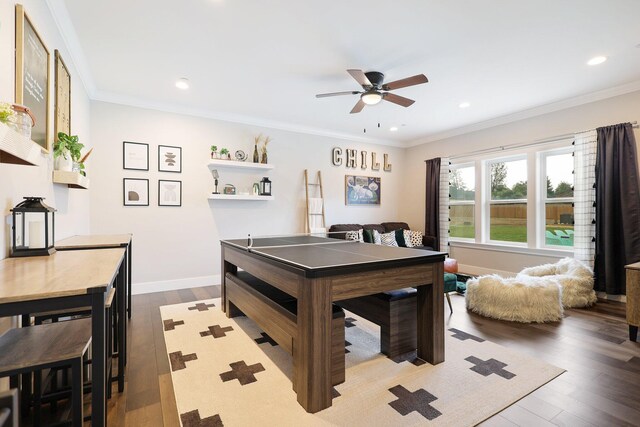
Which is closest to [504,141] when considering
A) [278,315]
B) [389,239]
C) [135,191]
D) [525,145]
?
[525,145]

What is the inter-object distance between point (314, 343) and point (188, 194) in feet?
11.4

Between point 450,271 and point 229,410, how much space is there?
253 cm

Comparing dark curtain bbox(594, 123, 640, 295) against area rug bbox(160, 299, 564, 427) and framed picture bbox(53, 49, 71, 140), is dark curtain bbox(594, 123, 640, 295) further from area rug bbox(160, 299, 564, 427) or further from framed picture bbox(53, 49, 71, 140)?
framed picture bbox(53, 49, 71, 140)

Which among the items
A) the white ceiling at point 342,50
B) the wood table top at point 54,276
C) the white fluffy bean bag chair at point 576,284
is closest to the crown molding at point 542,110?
the white ceiling at point 342,50

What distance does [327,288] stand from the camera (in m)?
1.72

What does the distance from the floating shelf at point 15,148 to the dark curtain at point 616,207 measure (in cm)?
534

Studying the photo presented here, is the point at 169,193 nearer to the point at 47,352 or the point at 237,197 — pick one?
the point at 237,197

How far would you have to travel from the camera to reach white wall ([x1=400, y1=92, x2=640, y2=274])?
377 cm

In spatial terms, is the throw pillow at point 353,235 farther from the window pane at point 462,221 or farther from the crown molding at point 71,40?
the crown molding at point 71,40

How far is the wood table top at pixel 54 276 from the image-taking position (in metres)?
1.01

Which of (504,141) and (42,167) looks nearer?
(42,167)

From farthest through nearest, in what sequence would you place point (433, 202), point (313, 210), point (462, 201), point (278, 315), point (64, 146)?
point (433, 202), point (462, 201), point (313, 210), point (64, 146), point (278, 315)

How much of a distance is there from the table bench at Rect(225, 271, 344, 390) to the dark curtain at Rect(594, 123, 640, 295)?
3811 millimetres

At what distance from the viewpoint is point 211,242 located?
15.1 ft
